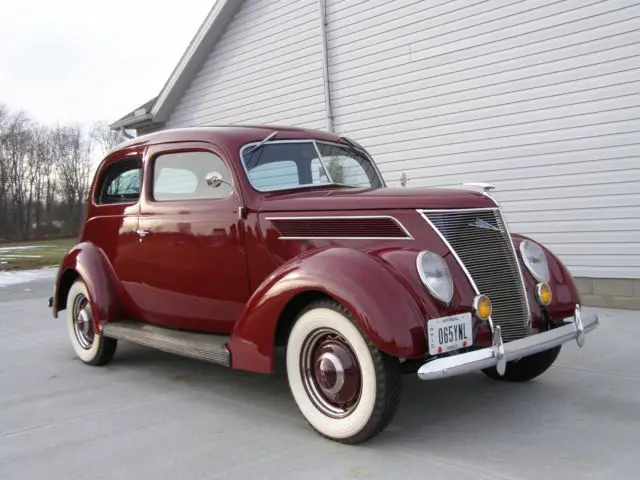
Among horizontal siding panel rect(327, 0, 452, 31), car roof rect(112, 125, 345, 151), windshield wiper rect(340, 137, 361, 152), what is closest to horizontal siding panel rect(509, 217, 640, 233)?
horizontal siding panel rect(327, 0, 452, 31)

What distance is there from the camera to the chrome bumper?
2879mm

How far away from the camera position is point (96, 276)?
5.11 meters

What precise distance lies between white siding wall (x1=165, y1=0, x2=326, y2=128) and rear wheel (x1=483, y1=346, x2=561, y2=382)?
6.33 meters

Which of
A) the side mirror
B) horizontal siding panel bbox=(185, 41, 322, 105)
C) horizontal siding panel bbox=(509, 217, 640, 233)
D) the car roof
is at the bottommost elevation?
horizontal siding panel bbox=(509, 217, 640, 233)

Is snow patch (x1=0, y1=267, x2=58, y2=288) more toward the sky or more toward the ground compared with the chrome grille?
more toward the ground

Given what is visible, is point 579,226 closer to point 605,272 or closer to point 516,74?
point 605,272

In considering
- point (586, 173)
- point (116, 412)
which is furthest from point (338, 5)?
point (116, 412)

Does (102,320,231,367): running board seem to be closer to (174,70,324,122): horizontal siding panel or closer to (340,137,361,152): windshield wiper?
(340,137,361,152): windshield wiper

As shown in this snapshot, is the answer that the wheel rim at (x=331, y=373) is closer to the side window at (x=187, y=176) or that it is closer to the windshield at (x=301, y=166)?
the windshield at (x=301, y=166)

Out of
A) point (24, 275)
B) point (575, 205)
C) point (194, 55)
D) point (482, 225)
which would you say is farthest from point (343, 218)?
point (24, 275)

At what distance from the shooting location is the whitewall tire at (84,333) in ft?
17.1

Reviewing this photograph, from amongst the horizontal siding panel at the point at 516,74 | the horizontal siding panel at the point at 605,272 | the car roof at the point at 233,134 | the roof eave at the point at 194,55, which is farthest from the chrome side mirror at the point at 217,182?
the roof eave at the point at 194,55

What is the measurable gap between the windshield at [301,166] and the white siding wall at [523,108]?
3.18m

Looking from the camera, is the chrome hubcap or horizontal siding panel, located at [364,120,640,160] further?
horizontal siding panel, located at [364,120,640,160]
